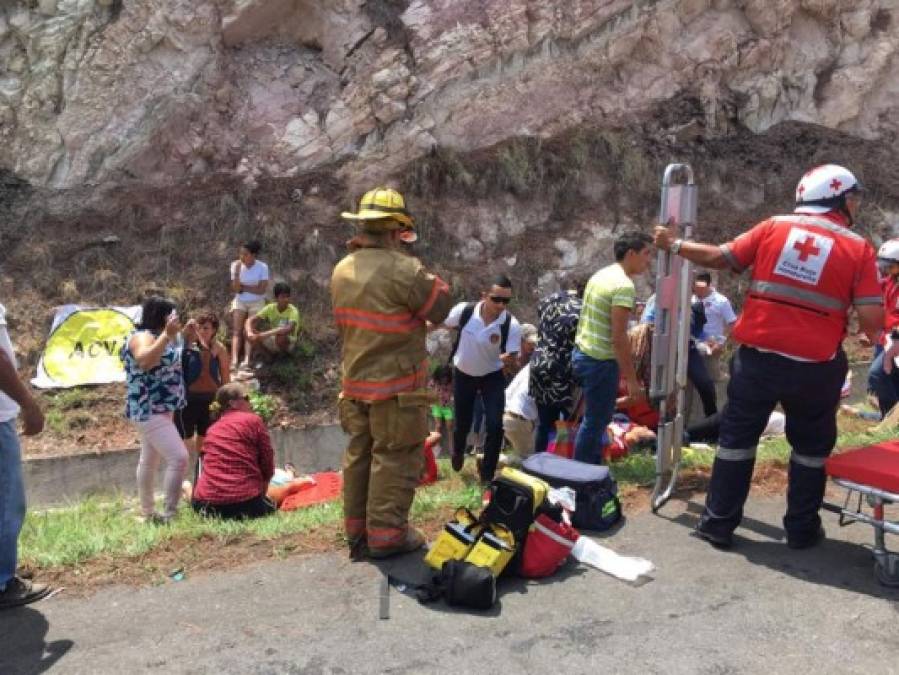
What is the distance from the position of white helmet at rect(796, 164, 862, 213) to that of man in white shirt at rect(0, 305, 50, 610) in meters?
4.15

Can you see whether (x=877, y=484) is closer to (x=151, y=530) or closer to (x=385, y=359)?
(x=385, y=359)

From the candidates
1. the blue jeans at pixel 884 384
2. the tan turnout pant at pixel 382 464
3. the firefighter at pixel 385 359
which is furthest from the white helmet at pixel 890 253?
the tan turnout pant at pixel 382 464

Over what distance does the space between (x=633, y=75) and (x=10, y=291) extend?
11799 millimetres

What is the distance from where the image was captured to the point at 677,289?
15.7ft

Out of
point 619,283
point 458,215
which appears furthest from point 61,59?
point 619,283

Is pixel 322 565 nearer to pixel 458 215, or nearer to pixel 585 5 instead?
pixel 458 215

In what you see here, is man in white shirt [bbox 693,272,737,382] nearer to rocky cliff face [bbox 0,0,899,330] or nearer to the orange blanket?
the orange blanket

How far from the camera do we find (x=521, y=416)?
7.38 meters

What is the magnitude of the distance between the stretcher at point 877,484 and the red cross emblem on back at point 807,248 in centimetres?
113

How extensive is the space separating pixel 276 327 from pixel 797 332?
26.5 ft

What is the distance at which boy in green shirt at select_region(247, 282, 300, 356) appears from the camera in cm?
1075

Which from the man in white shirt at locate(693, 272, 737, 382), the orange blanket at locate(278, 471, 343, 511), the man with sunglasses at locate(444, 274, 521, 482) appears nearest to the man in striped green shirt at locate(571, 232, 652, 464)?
the man with sunglasses at locate(444, 274, 521, 482)

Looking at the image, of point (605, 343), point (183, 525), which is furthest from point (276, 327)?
point (605, 343)

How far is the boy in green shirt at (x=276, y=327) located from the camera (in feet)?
35.3
